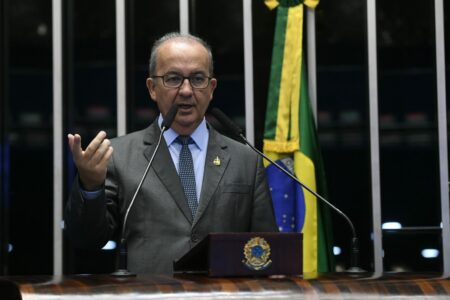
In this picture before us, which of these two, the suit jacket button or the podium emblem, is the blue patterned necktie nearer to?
the suit jacket button

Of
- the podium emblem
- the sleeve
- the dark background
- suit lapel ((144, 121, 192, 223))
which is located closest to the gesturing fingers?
the sleeve

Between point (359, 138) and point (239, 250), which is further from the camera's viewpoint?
point (359, 138)

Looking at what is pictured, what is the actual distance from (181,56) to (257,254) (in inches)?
40.0

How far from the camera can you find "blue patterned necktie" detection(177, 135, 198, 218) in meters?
3.19

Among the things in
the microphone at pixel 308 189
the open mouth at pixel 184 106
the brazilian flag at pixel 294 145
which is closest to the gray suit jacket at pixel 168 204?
the open mouth at pixel 184 106

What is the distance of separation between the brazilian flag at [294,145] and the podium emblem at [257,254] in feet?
7.56

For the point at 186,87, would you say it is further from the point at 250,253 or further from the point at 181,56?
the point at 250,253

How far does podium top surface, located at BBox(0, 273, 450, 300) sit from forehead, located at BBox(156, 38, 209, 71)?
Answer: 1.04 meters

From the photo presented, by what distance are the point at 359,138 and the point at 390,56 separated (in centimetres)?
45

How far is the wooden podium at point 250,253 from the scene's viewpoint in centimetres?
241

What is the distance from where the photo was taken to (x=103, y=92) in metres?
5.07

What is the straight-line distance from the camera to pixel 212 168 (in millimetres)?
3236

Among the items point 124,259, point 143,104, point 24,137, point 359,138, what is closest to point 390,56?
point 359,138

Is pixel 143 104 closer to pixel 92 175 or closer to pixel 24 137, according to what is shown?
pixel 24 137
